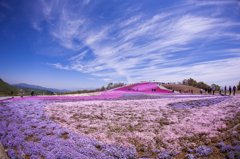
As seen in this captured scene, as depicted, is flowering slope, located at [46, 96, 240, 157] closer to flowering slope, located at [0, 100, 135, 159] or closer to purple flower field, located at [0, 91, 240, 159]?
purple flower field, located at [0, 91, 240, 159]

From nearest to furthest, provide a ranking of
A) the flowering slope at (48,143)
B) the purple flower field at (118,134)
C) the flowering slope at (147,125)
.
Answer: the flowering slope at (48,143), the purple flower field at (118,134), the flowering slope at (147,125)

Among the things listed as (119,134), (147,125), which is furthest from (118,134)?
(147,125)

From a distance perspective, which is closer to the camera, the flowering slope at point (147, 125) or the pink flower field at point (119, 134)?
the pink flower field at point (119, 134)

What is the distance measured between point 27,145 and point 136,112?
44.3 feet

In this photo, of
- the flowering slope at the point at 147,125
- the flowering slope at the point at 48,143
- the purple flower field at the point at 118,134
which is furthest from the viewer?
the flowering slope at the point at 147,125

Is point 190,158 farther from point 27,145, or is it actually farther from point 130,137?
point 27,145

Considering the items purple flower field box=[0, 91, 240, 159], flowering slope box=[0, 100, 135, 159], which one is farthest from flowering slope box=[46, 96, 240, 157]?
flowering slope box=[0, 100, 135, 159]

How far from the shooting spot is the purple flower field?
12016 mm

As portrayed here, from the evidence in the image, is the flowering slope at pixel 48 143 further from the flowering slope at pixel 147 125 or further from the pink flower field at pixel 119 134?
the flowering slope at pixel 147 125

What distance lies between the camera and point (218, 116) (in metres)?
19.0

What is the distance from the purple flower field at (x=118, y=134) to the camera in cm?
1202

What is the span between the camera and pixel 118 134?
15.2 m

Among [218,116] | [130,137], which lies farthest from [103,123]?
[218,116]

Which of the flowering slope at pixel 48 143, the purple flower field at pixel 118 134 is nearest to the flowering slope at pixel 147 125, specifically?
the purple flower field at pixel 118 134
